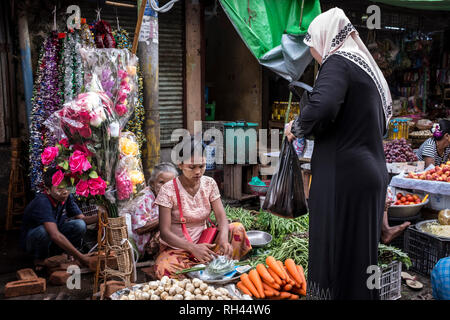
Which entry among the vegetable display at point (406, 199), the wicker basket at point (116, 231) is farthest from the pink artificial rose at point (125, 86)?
the vegetable display at point (406, 199)

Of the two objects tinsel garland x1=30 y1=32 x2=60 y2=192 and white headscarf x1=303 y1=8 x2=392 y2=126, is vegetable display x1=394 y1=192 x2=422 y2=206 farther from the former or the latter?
tinsel garland x1=30 y1=32 x2=60 y2=192

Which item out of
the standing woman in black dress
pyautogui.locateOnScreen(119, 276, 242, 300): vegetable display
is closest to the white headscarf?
the standing woman in black dress

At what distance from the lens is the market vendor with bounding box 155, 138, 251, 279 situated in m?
3.44

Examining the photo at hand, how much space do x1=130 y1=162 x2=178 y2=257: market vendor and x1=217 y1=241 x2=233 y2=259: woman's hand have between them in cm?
80

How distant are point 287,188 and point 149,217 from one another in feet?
5.53

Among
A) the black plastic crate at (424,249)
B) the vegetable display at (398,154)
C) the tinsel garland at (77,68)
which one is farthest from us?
the vegetable display at (398,154)

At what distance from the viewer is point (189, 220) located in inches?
143

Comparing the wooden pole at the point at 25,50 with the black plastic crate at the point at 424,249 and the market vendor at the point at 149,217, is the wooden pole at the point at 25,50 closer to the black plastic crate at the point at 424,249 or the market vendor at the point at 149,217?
the market vendor at the point at 149,217

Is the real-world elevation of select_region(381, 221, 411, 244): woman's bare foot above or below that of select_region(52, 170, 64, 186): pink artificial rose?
below

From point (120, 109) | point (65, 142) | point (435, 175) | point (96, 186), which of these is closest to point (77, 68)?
point (120, 109)

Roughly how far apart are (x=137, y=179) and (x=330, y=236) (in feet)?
4.43

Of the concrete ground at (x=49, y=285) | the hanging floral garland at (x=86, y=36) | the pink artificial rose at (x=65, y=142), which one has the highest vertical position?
the hanging floral garland at (x=86, y=36)

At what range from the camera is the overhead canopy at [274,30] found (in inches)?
195

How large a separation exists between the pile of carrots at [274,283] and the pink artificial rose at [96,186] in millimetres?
1141
